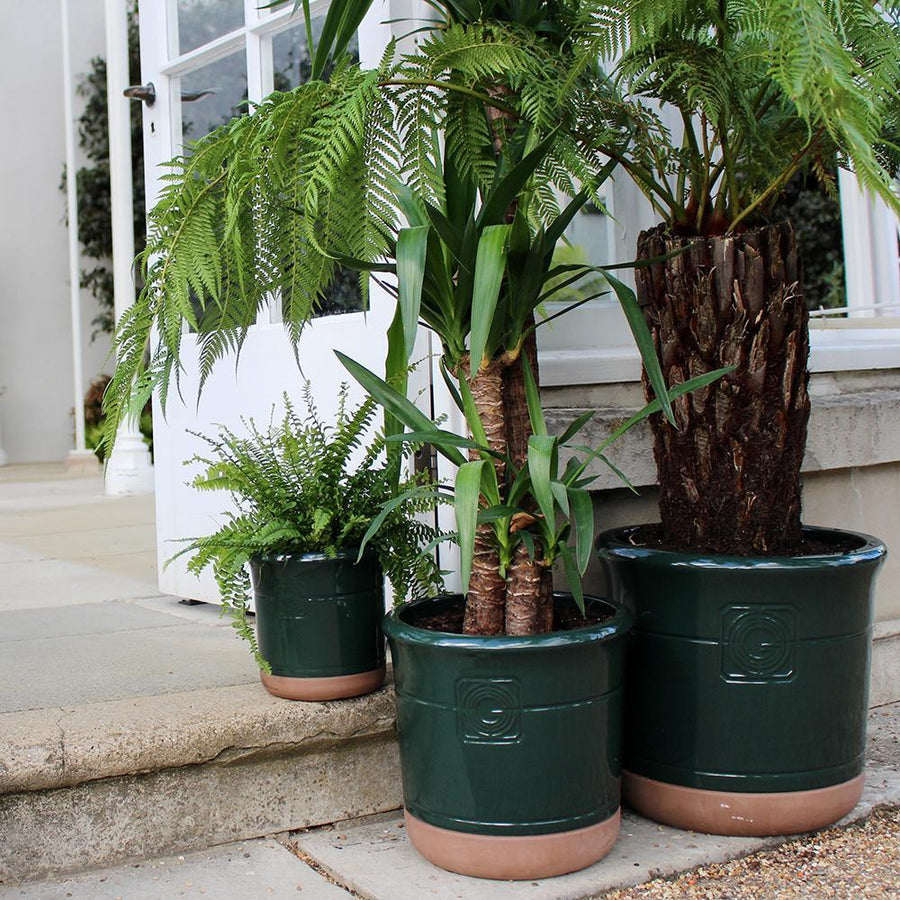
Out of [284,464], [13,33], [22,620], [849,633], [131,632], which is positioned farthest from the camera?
[13,33]

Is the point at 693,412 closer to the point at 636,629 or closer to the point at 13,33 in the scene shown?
the point at 636,629

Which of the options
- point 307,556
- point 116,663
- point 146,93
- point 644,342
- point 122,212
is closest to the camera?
point 644,342

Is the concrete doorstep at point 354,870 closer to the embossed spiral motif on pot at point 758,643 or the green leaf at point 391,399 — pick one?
the embossed spiral motif on pot at point 758,643

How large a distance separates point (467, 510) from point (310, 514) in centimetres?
42

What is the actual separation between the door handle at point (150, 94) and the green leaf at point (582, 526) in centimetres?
163

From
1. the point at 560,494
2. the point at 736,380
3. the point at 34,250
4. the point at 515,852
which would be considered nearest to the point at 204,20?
the point at 736,380

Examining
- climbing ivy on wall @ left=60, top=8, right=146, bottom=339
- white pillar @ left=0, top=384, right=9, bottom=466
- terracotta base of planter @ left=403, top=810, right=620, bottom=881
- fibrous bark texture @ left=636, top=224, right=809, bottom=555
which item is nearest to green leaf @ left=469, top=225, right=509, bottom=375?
fibrous bark texture @ left=636, top=224, right=809, bottom=555

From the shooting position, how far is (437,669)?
1.49 m

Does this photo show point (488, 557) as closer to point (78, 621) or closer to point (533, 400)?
point (533, 400)

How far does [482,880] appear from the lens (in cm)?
151

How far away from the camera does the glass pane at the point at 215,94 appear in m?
2.53

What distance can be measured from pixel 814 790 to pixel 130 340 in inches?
47.5

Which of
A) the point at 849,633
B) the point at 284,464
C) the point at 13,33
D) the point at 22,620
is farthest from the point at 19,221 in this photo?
the point at 849,633

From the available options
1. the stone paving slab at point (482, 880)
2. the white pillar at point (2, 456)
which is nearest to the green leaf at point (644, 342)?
the stone paving slab at point (482, 880)
